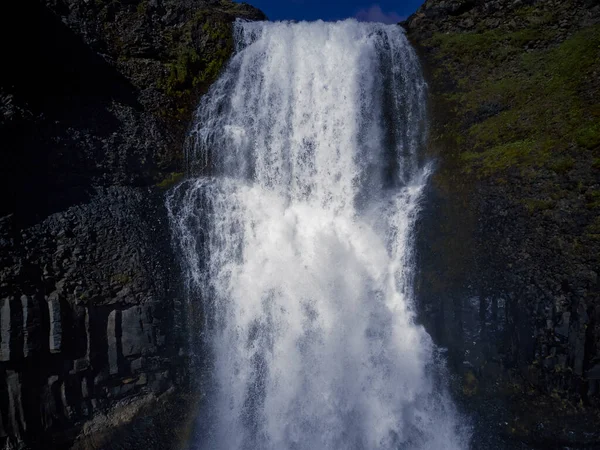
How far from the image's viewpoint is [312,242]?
14.8 metres

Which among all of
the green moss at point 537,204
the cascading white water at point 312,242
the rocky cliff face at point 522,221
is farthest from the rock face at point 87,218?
the green moss at point 537,204

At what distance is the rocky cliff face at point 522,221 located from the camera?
1142 cm

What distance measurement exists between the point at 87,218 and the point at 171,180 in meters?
3.47

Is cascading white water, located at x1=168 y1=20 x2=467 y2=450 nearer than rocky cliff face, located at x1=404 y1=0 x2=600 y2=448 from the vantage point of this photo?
No

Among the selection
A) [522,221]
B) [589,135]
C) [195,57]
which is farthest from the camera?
[195,57]

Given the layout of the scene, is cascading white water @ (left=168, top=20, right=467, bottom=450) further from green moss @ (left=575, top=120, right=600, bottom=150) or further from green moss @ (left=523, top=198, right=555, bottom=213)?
green moss @ (left=575, top=120, right=600, bottom=150)

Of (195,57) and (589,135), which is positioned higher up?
(195,57)

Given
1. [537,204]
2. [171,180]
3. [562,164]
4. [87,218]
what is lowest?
[537,204]

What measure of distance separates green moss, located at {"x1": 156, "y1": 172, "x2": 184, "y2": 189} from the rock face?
0.20 ft

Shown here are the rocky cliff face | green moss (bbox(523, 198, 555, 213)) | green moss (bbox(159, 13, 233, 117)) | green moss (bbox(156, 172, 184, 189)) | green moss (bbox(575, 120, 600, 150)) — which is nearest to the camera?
the rocky cliff face

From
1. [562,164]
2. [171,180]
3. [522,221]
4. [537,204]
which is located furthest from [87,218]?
[562,164]

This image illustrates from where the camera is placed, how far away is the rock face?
1204 cm

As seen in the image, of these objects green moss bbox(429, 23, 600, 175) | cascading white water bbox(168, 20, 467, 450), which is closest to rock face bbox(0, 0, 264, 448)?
cascading white water bbox(168, 20, 467, 450)

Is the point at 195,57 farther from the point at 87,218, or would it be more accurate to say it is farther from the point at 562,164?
the point at 562,164
